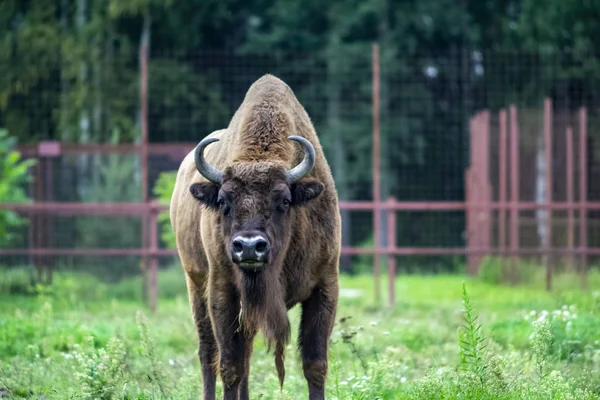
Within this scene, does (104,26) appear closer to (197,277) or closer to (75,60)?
(75,60)

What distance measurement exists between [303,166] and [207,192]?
0.69 m

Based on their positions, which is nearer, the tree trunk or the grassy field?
the grassy field

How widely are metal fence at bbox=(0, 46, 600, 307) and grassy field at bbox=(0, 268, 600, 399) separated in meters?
0.77

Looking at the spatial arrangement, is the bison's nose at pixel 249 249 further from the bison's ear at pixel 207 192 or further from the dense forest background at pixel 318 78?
the dense forest background at pixel 318 78

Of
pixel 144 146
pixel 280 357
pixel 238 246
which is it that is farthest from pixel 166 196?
pixel 238 246

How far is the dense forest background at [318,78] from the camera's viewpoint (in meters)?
20.2

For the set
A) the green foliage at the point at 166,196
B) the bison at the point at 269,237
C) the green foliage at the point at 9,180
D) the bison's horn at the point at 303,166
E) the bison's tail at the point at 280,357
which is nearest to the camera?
the bison at the point at 269,237

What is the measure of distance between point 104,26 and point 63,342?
2000 centimetres

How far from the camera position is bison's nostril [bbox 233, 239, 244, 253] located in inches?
285

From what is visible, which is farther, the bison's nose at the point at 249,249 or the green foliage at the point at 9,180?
the green foliage at the point at 9,180

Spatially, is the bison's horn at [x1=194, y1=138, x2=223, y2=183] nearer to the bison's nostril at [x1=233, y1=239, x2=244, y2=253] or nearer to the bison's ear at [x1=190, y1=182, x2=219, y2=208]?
the bison's ear at [x1=190, y1=182, x2=219, y2=208]

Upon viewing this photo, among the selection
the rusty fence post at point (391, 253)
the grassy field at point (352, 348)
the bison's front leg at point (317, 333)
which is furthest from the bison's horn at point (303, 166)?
the rusty fence post at point (391, 253)

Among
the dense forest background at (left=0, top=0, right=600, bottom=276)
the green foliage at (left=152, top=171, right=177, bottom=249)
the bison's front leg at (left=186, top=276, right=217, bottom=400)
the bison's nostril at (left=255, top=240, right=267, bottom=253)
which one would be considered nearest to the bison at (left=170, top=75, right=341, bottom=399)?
the bison's nostril at (left=255, top=240, right=267, bottom=253)

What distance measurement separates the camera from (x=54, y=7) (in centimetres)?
3112
